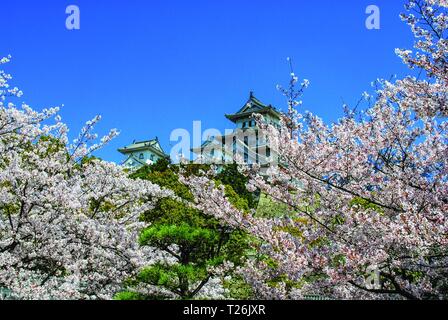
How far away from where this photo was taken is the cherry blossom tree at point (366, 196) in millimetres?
5531

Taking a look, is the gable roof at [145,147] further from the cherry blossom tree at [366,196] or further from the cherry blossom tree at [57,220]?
the cherry blossom tree at [366,196]

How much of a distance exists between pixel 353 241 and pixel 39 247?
5.61 m

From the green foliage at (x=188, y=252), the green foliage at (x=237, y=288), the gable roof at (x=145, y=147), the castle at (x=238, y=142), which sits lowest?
the green foliage at (x=237, y=288)

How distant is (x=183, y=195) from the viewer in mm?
14242

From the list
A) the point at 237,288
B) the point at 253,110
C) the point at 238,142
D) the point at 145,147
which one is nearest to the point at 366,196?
the point at 237,288

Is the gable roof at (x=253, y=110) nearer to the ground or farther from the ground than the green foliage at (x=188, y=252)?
farther from the ground

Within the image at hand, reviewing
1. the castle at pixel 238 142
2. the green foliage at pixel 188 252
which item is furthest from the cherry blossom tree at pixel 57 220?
the castle at pixel 238 142

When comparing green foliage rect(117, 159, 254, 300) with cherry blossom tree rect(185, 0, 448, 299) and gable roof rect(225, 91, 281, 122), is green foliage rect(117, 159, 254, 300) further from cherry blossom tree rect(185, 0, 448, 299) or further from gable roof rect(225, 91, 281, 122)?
gable roof rect(225, 91, 281, 122)

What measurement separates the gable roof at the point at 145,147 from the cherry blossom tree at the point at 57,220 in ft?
170

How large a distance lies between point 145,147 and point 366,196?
188ft

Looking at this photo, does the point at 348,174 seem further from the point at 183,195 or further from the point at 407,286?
the point at 183,195

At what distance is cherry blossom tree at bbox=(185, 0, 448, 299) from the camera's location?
5.53 meters

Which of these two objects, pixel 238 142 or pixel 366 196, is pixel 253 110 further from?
pixel 366 196
